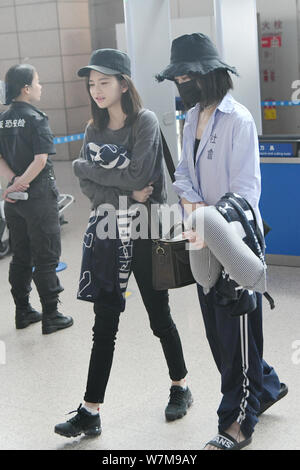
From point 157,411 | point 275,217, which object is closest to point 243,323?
point 157,411

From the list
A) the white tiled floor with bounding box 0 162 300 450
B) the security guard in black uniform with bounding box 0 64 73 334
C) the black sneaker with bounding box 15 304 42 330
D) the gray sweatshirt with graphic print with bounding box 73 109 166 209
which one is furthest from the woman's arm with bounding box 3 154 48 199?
the gray sweatshirt with graphic print with bounding box 73 109 166 209

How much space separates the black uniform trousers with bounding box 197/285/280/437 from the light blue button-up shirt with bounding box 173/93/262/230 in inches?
14.5

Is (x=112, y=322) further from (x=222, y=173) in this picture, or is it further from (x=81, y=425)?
(x=222, y=173)

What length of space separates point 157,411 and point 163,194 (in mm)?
986

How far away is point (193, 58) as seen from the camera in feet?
8.30

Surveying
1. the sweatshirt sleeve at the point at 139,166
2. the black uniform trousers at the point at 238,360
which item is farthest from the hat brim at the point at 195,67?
the black uniform trousers at the point at 238,360

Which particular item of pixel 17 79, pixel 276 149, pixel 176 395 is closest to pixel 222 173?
pixel 176 395

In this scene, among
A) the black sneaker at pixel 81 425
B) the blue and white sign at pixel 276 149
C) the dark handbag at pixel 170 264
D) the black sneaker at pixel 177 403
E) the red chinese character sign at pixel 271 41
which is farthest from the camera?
the red chinese character sign at pixel 271 41

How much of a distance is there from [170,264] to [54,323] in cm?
186

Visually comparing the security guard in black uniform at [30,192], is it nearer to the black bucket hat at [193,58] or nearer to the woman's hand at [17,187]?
the woman's hand at [17,187]

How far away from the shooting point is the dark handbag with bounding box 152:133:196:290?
262 centimetres

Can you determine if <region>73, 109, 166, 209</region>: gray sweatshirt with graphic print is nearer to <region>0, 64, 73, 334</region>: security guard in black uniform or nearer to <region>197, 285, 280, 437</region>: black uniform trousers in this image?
<region>197, 285, 280, 437</region>: black uniform trousers

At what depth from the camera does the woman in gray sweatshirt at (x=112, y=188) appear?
2.76m

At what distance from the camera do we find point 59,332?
4.26 metres
